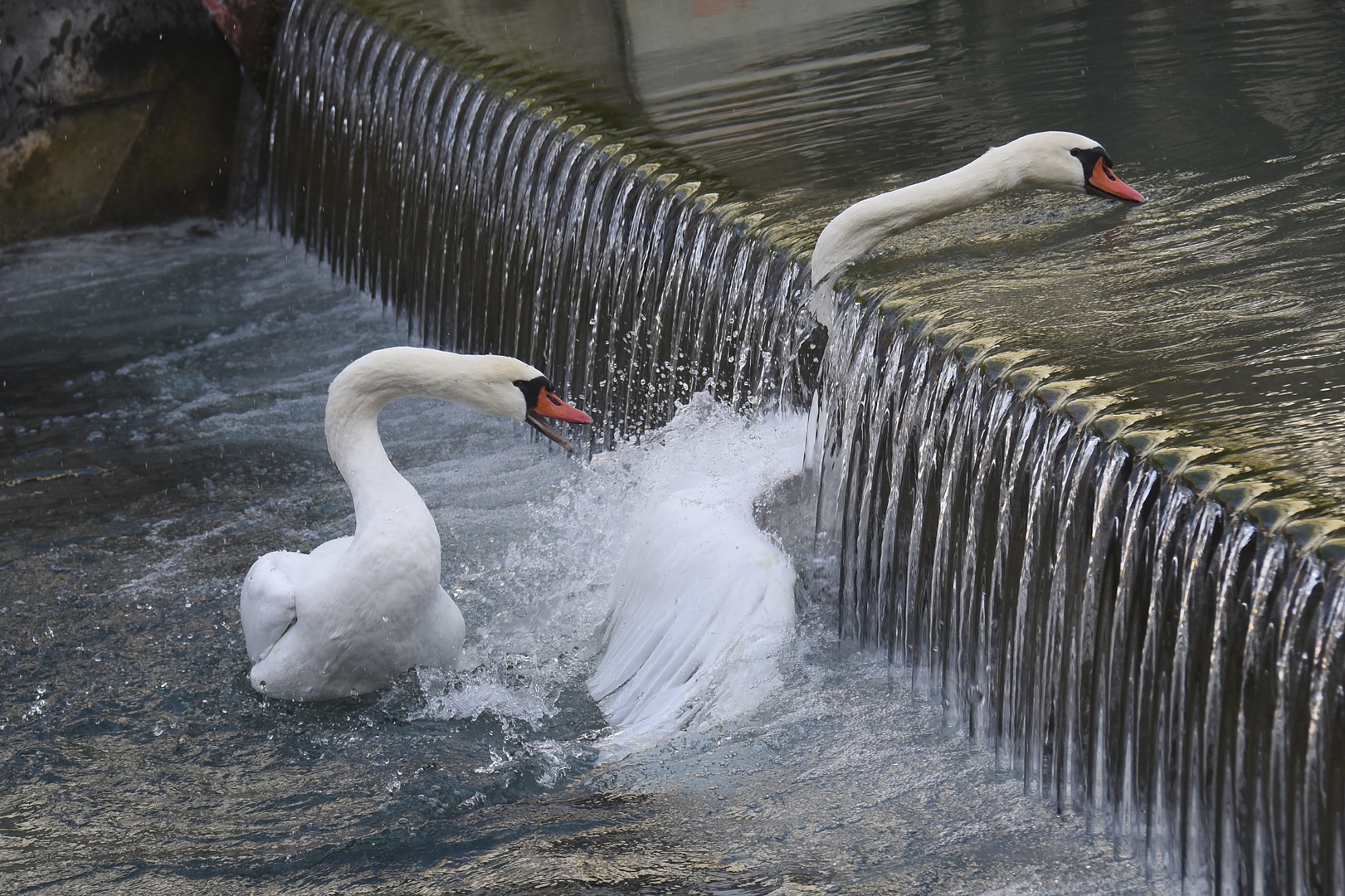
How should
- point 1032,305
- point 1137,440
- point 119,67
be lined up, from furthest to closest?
point 119,67, point 1032,305, point 1137,440

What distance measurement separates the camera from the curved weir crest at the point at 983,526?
3291mm

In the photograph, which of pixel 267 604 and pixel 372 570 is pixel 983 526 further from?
pixel 267 604

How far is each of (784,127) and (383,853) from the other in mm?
4142

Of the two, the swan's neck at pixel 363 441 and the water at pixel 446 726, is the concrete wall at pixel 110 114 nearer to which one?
the water at pixel 446 726

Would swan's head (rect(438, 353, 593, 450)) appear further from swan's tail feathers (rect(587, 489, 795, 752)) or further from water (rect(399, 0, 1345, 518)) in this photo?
water (rect(399, 0, 1345, 518))

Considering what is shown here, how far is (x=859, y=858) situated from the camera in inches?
150

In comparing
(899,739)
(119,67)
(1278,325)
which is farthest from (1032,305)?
(119,67)

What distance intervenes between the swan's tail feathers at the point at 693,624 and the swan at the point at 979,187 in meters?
1.00

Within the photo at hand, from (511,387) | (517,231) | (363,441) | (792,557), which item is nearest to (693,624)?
(792,557)

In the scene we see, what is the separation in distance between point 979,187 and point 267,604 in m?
2.75

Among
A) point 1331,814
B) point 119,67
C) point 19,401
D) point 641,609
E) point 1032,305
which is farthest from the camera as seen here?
point 119,67

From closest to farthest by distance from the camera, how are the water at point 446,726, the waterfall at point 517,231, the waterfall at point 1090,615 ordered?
the waterfall at point 1090,615 → the water at point 446,726 → the waterfall at point 517,231

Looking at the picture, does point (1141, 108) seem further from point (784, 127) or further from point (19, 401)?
point (19, 401)

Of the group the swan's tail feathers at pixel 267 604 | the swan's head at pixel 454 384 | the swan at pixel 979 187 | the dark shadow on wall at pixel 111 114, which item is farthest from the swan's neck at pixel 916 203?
the dark shadow on wall at pixel 111 114
